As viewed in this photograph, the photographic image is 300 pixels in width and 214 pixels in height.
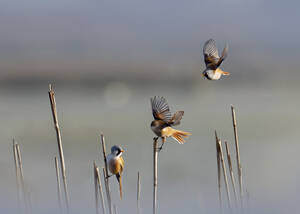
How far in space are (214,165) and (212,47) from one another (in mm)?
3404

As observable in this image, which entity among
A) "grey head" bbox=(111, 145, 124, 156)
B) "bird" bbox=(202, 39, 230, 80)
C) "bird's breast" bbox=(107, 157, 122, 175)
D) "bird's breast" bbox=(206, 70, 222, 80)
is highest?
"bird" bbox=(202, 39, 230, 80)

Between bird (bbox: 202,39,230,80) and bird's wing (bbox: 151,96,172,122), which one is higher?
bird (bbox: 202,39,230,80)

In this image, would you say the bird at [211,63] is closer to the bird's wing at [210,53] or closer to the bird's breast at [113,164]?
the bird's wing at [210,53]

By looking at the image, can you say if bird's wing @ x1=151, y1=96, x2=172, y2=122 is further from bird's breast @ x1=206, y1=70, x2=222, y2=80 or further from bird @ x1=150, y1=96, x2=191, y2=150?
bird's breast @ x1=206, y1=70, x2=222, y2=80

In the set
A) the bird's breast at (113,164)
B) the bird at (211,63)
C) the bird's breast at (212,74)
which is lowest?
Result: the bird's breast at (113,164)

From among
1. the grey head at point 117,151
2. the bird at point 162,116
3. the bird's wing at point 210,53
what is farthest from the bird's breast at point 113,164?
the bird's wing at point 210,53

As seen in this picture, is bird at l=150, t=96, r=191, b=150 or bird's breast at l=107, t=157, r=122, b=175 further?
bird's breast at l=107, t=157, r=122, b=175

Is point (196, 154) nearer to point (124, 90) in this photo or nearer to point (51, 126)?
point (51, 126)

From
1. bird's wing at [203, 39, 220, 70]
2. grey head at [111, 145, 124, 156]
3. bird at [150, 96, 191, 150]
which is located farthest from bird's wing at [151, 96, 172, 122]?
bird's wing at [203, 39, 220, 70]

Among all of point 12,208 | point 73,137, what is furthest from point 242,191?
point 73,137

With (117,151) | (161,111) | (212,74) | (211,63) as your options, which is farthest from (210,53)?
(117,151)

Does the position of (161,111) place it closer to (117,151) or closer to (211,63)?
(117,151)

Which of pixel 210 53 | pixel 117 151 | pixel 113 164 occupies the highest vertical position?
pixel 210 53

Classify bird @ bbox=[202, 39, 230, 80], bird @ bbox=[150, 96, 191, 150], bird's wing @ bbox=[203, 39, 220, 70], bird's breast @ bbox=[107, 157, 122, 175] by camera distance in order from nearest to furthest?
bird @ bbox=[150, 96, 191, 150], bird's breast @ bbox=[107, 157, 122, 175], bird @ bbox=[202, 39, 230, 80], bird's wing @ bbox=[203, 39, 220, 70]
